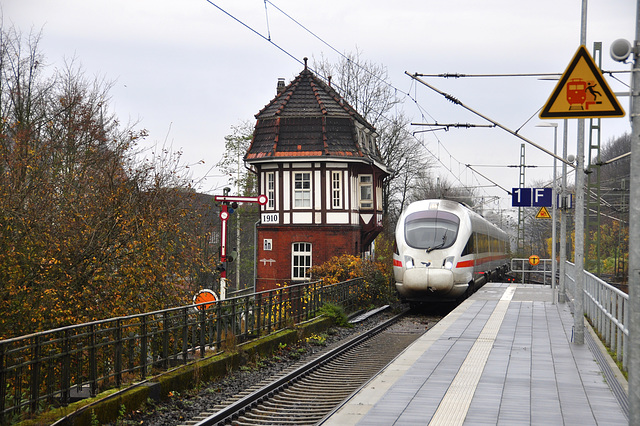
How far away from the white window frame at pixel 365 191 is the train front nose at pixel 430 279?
14.3 meters

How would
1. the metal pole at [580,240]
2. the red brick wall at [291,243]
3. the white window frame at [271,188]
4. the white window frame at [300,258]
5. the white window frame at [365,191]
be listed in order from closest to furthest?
1. the metal pole at [580,240]
2. the red brick wall at [291,243]
3. the white window frame at [300,258]
4. the white window frame at [271,188]
5. the white window frame at [365,191]

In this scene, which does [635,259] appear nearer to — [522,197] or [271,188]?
[522,197]

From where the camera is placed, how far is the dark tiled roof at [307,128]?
36094 mm

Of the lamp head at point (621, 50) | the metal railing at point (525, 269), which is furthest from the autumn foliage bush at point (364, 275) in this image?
the lamp head at point (621, 50)

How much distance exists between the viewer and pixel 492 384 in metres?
9.84

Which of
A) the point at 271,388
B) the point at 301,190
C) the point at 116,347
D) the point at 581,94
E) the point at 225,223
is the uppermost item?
the point at 301,190

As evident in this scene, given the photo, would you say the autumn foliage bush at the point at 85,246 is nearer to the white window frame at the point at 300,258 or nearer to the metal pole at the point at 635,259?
the metal pole at the point at 635,259

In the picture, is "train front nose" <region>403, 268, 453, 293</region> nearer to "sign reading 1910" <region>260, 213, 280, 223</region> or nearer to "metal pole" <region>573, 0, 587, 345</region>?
"metal pole" <region>573, 0, 587, 345</region>

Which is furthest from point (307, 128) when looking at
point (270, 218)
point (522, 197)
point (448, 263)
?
point (448, 263)

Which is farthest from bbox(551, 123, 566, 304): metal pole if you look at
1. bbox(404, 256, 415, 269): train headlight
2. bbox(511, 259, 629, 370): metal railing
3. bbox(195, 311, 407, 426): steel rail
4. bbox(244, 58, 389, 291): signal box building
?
bbox(244, 58, 389, 291): signal box building

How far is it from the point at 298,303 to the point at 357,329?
2677 millimetres

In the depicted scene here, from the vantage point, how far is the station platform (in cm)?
809

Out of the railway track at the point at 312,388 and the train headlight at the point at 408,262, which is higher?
the train headlight at the point at 408,262

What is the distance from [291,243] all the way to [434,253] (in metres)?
13.5
